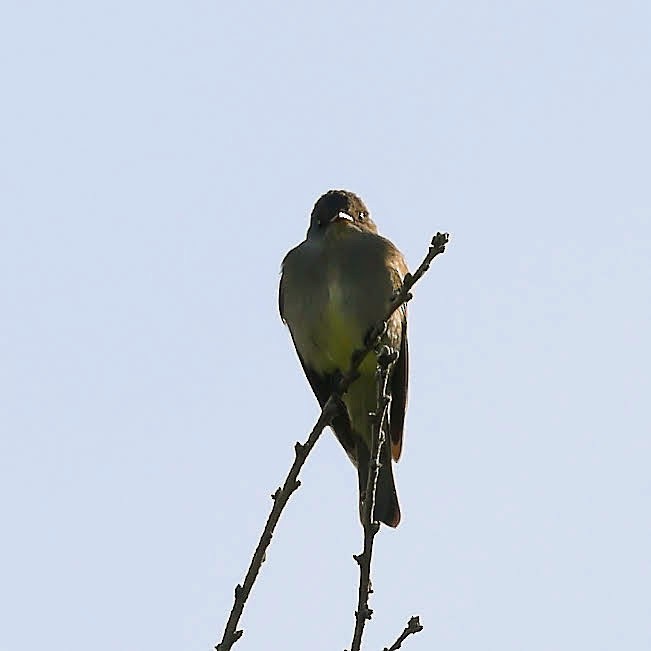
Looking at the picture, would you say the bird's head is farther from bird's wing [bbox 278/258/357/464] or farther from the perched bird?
bird's wing [bbox 278/258/357/464]

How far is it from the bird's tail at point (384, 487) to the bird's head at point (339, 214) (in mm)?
1416

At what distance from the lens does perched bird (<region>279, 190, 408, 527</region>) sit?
8484mm

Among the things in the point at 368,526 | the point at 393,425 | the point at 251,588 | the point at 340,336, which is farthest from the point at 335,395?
the point at 393,425

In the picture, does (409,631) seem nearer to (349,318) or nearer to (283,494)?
(283,494)

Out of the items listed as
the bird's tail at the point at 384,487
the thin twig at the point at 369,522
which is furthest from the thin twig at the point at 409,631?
the bird's tail at the point at 384,487

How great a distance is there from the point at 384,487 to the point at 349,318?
3.33ft

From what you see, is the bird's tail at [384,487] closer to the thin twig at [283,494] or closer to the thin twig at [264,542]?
the thin twig at [283,494]

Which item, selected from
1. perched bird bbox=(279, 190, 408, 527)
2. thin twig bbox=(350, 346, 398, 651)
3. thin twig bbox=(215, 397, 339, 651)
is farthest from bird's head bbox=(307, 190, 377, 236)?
thin twig bbox=(215, 397, 339, 651)

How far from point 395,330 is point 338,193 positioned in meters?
1.31

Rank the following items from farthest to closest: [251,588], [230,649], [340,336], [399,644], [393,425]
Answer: [393,425], [340,336], [399,644], [251,588], [230,649]

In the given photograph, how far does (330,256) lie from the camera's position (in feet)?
28.7

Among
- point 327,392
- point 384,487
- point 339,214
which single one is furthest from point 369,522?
point 339,214

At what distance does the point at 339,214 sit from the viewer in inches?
359

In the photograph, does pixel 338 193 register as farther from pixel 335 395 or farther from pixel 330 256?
pixel 335 395
